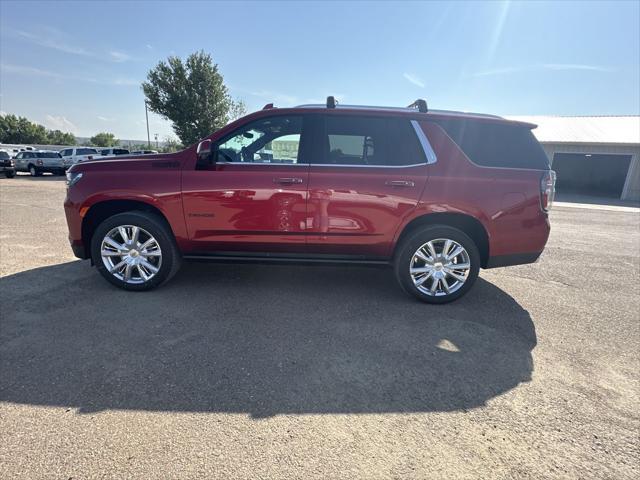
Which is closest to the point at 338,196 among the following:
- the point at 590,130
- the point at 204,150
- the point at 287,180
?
the point at 287,180

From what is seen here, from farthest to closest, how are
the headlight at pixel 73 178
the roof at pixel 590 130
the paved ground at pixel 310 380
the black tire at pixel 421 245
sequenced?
the roof at pixel 590 130, the headlight at pixel 73 178, the black tire at pixel 421 245, the paved ground at pixel 310 380

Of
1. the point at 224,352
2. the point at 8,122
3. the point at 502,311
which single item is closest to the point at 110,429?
the point at 224,352

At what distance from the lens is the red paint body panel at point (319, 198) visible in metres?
3.47

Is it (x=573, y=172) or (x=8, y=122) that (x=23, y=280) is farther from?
(x=8, y=122)

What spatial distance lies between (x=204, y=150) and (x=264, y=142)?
2.08 feet

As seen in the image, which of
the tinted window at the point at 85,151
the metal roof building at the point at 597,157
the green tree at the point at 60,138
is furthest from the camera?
the green tree at the point at 60,138

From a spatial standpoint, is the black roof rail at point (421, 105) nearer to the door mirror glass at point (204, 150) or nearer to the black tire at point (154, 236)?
the door mirror glass at point (204, 150)

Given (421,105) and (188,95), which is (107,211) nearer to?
(421,105)

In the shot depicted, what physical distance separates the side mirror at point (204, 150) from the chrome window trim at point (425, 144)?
217 cm

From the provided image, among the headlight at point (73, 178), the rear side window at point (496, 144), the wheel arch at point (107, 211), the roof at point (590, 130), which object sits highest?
the roof at point (590, 130)

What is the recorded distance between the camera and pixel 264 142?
3.64 m

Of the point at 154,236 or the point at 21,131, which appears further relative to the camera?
the point at 21,131

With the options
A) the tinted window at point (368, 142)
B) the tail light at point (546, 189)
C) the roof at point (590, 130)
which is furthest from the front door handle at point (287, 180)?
the roof at point (590, 130)

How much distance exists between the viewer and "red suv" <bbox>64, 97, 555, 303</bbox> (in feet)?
11.4
